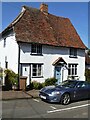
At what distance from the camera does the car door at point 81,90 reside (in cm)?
1331

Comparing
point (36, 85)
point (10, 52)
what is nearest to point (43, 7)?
point (10, 52)

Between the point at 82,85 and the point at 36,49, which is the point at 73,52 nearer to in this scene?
the point at 36,49

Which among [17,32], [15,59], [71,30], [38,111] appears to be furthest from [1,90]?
[71,30]

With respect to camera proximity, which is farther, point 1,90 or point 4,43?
point 4,43

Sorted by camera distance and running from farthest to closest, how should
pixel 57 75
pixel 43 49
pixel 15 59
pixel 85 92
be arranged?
pixel 57 75 < pixel 43 49 < pixel 15 59 < pixel 85 92

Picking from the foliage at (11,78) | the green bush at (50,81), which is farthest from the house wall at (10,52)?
the green bush at (50,81)

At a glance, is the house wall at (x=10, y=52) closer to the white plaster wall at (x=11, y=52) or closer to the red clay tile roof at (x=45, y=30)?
the white plaster wall at (x=11, y=52)

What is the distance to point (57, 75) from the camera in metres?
22.5

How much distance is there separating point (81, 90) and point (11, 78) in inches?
287

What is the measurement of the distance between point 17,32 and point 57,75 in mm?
6315

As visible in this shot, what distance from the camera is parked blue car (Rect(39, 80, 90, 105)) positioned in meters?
12.4

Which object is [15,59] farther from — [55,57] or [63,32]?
[63,32]

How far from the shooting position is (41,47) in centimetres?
2100

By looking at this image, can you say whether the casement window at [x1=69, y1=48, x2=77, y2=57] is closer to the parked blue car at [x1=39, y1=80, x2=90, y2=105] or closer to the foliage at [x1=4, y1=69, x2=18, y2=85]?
the foliage at [x1=4, y1=69, x2=18, y2=85]
